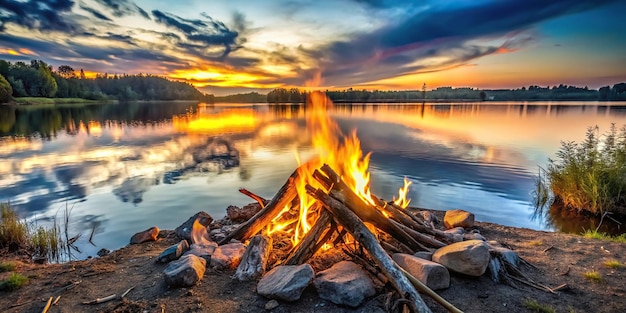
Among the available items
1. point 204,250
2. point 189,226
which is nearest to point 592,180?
point 204,250

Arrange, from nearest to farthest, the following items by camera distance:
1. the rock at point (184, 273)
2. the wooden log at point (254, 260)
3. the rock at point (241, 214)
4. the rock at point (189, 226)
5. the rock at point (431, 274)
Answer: the rock at point (431, 274) < the rock at point (184, 273) < the wooden log at point (254, 260) < the rock at point (189, 226) < the rock at point (241, 214)

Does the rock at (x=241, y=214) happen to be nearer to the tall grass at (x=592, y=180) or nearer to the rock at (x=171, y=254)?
the rock at (x=171, y=254)

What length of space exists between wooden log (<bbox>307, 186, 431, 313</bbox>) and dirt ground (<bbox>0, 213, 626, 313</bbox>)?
15.4 inches

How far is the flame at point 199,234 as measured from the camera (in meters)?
7.49

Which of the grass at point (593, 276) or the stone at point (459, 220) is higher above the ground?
the grass at point (593, 276)

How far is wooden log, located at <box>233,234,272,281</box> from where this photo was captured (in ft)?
18.3

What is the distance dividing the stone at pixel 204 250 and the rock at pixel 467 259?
441cm

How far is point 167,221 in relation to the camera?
11.1 meters

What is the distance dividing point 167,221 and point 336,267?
26.2 feet

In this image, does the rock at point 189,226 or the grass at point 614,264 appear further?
the rock at point 189,226

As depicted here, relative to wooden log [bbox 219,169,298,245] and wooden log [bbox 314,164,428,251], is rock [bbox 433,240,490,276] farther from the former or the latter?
wooden log [bbox 219,169,298,245]

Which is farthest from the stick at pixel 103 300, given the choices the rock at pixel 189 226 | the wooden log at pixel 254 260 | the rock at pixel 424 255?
the rock at pixel 424 255

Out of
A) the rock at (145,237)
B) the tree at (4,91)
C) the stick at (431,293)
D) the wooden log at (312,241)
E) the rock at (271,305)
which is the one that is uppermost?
the tree at (4,91)

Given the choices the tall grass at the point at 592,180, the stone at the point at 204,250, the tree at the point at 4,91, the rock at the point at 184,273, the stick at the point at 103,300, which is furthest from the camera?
the tree at the point at 4,91
